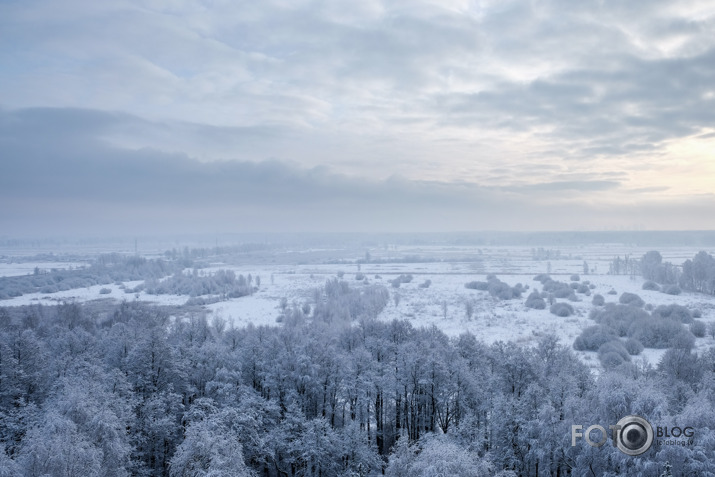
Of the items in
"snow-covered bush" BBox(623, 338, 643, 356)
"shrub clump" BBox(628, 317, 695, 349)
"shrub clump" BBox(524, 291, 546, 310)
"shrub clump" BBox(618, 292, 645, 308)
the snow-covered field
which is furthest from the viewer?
"shrub clump" BBox(524, 291, 546, 310)

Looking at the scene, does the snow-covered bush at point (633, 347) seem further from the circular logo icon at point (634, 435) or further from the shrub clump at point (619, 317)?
the circular logo icon at point (634, 435)

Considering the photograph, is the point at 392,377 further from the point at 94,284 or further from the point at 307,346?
the point at 94,284

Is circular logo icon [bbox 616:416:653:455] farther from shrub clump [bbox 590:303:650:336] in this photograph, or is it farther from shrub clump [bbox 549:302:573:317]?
shrub clump [bbox 549:302:573:317]

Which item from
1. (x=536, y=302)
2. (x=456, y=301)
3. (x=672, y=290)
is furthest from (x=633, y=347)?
(x=672, y=290)

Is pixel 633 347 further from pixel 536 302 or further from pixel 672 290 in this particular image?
pixel 672 290

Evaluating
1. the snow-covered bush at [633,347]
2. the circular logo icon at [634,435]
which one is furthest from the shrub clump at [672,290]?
the circular logo icon at [634,435]

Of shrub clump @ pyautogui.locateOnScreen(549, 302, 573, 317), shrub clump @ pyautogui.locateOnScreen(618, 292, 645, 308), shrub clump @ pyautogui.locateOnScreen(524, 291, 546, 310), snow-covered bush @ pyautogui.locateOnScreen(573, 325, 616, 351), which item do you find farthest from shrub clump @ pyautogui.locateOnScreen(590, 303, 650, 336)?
shrub clump @ pyautogui.locateOnScreen(618, 292, 645, 308)

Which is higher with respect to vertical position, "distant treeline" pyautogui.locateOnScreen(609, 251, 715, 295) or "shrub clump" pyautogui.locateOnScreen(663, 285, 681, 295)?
"distant treeline" pyautogui.locateOnScreen(609, 251, 715, 295)

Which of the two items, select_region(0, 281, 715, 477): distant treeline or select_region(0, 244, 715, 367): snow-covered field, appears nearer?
select_region(0, 281, 715, 477): distant treeline

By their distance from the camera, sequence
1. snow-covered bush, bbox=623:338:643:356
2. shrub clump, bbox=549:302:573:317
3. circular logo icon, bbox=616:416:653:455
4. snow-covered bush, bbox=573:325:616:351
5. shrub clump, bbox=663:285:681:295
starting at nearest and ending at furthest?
circular logo icon, bbox=616:416:653:455, snow-covered bush, bbox=623:338:643:356, snow-covered bush, bbox=573:325:616:351, shrub clump, bbox=549:302:573:317, shrub clump, bbox=663:285:681:295
